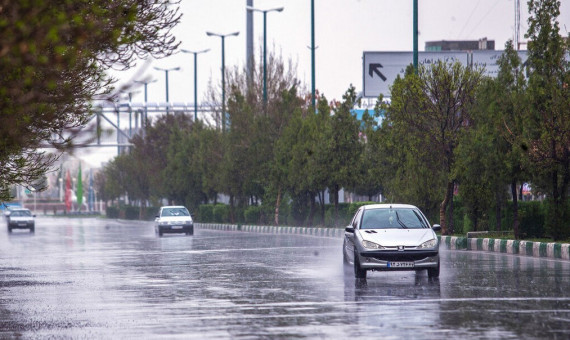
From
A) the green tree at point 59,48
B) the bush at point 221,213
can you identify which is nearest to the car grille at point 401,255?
the green tree at point 59,48

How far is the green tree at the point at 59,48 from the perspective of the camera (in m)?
8.96

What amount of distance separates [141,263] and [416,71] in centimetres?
1429

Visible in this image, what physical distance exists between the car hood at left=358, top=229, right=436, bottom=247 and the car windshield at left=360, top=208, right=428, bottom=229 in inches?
18.9

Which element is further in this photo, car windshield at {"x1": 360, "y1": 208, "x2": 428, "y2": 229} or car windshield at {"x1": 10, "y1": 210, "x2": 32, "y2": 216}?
car windshield at {"x1": 10, "y1": 210, "x2": 32, "y2": 216}

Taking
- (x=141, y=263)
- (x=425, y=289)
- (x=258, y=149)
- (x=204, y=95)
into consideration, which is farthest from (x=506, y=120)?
(x=204, y=95)

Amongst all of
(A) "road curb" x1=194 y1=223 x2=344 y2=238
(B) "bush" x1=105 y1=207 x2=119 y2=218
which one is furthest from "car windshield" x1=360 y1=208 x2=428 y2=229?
Result: (B) "bush" x1=105 y1=207 x2=119 y2=218

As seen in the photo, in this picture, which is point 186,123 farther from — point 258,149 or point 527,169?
point 527,169

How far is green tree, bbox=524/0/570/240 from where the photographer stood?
2873 cm

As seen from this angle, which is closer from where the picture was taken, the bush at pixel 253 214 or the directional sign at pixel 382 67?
the bush at pixel 253 214

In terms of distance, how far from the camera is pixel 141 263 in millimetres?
27656

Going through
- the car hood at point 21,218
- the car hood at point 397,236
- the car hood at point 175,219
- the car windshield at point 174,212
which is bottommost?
the car hood at point 21,218

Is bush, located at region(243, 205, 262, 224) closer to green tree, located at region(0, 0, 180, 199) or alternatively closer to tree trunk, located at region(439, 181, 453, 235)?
tree trunk, located at region(439, 181, 453, 235)

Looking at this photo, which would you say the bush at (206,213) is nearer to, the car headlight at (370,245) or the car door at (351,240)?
the car door at (351,240)

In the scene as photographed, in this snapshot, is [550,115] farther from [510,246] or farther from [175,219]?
[175,219]
